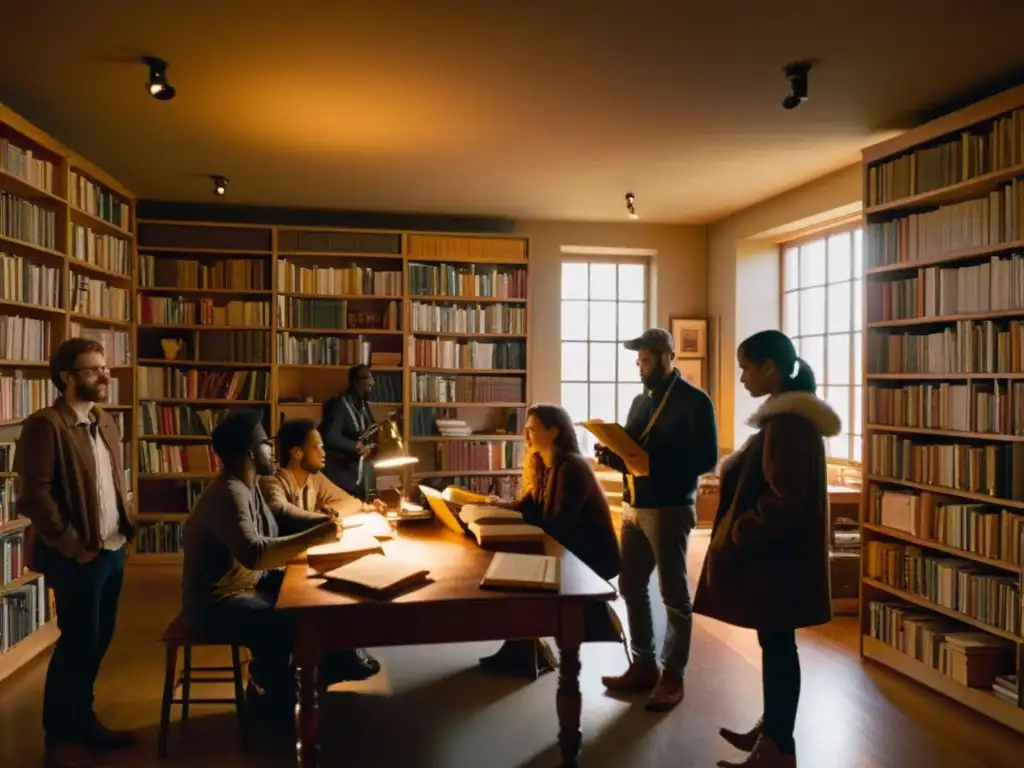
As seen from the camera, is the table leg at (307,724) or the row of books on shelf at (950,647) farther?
the row of books on shelf at (950,647)

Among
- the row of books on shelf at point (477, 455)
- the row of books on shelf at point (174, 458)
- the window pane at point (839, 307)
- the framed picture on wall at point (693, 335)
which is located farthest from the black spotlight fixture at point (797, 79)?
the row of books on shelf at point (174, 458)

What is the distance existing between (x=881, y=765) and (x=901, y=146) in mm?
2833

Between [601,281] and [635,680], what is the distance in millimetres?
4690

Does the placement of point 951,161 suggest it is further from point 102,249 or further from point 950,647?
point 102,249

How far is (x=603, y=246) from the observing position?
7246 mm

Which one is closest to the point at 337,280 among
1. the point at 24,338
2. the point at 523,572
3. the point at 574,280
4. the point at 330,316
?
the point at 330,316

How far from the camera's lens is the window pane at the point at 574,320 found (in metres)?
7.56

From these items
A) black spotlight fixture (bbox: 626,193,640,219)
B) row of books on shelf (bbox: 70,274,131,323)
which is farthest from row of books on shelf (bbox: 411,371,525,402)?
row of books on shelf (bbox: 70,274,131,323)

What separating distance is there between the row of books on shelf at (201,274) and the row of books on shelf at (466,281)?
1231 millimetres

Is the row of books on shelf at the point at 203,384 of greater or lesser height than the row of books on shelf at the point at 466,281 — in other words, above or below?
below

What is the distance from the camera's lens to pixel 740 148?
4758mm

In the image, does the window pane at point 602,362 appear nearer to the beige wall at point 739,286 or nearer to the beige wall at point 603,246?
the beige wall at point 603,246

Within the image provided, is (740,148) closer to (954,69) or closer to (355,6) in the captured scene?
(954,69)

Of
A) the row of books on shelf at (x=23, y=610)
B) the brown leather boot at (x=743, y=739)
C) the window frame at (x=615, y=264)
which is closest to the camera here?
the brown leather boot at (x=743, y=739)
